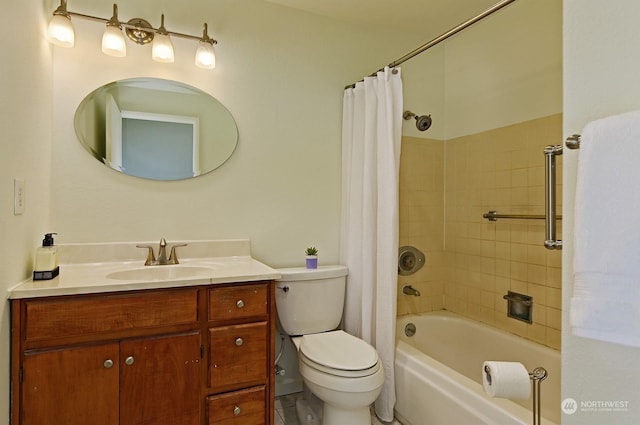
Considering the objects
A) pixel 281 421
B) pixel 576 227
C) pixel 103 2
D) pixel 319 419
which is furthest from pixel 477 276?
pixel 103 2

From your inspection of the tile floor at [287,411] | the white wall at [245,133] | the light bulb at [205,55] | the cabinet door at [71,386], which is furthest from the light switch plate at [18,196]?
the tile floor at [287,411]

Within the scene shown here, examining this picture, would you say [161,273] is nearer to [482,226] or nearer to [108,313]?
[108,313]

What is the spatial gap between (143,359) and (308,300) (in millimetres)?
868

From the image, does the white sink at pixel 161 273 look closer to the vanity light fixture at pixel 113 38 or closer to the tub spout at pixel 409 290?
the vanity light fixture at pixel 113 38

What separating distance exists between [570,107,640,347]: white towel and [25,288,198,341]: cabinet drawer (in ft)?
4.23

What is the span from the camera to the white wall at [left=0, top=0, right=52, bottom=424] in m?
1.18

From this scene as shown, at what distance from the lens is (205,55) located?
189cm

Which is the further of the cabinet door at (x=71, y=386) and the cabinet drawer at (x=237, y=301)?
the cabinet drawer at (x=237, y=301)

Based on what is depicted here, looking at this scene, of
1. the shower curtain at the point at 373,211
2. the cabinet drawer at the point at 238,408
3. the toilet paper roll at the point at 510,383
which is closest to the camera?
the toilet paper roll at the point at 510,383

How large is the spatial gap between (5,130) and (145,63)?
2.81 feet

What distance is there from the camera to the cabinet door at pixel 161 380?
135cm

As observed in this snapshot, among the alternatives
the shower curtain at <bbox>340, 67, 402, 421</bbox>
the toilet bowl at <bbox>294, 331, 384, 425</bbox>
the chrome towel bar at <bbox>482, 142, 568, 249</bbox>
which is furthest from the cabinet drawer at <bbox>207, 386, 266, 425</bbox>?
the chrome towel bar at <bbox>482, 142, 568, 249</bbox>

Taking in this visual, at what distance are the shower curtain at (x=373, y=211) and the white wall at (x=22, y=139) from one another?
155 centimetres

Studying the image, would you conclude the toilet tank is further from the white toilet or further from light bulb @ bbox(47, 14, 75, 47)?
light bulb @ bbox(47, 14, 75, 47)
